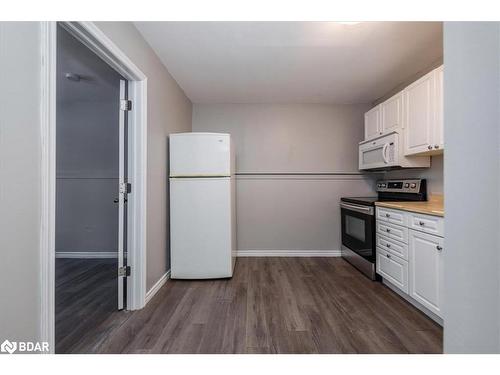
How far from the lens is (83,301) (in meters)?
2.08

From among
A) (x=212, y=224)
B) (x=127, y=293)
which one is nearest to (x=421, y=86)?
(x=212, y=224)

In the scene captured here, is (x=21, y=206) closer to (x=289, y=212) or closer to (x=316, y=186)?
(x=289, y=212)

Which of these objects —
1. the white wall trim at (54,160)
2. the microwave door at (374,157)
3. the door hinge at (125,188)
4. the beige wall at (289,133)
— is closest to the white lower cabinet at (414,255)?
the microwave door at (374,157)

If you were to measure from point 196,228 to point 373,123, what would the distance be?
8.51 feet

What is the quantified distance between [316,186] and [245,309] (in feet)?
7.12

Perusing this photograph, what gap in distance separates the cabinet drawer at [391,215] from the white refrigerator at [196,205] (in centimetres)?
170

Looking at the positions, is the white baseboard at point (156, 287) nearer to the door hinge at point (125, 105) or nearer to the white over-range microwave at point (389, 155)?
the door hinge at point (125, 105)

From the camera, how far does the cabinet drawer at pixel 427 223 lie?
1.71 meters

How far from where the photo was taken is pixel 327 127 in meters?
3.59

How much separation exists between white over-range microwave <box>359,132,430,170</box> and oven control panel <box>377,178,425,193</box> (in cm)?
21

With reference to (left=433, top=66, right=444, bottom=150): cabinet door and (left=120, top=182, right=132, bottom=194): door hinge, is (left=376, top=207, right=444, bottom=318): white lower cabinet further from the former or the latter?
(left=120, top=182, right=132, bottom=194): door hinge

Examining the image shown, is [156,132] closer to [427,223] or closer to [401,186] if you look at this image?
[427,223]

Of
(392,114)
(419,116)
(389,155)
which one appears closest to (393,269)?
(389,155)

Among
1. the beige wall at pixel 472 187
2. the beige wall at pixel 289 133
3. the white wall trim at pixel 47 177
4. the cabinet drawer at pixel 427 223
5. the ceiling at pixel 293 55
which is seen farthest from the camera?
the beige wall at pixel 289 133
